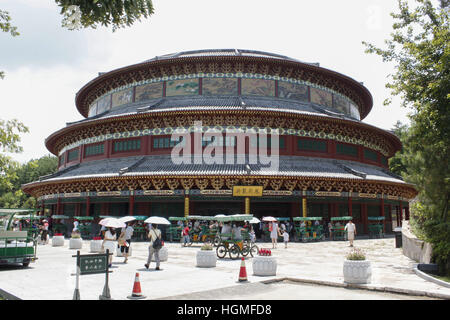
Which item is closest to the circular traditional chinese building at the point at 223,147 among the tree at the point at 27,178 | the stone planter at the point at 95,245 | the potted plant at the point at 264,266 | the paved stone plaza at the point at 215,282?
the stone planter at the point at 95,245

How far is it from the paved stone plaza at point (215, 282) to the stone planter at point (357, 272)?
0.89 feet

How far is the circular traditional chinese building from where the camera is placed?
93.2ft

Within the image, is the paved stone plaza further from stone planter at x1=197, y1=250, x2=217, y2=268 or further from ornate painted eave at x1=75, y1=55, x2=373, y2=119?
ornate painted eave at x1=75, y1=55, x2=373, y2=119

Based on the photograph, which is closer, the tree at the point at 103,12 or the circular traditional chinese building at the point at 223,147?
the tree at the point at 103,12

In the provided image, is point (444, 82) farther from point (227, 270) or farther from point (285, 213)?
point (285, 213)

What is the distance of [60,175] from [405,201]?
33.1 meters

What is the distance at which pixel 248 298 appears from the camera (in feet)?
29.8

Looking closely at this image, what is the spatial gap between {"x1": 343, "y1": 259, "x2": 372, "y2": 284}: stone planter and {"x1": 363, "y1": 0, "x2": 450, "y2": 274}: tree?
425 centimetres

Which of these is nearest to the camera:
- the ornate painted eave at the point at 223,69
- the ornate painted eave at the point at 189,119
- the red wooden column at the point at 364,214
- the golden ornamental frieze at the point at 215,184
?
the golden ornamental frieze at the point at 215,184

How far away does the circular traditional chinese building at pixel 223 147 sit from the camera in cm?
2841

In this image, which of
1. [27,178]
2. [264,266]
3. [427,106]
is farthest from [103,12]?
[27,178]

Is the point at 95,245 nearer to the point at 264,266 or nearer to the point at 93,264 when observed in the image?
the point at 264,266

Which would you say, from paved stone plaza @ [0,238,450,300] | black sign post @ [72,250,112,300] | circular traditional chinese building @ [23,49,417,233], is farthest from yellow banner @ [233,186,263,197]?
black sign post @ [72,250,112,300]

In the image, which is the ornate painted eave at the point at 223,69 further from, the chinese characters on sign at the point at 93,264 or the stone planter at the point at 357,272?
the chinese characters on sign at the point at 93,264
